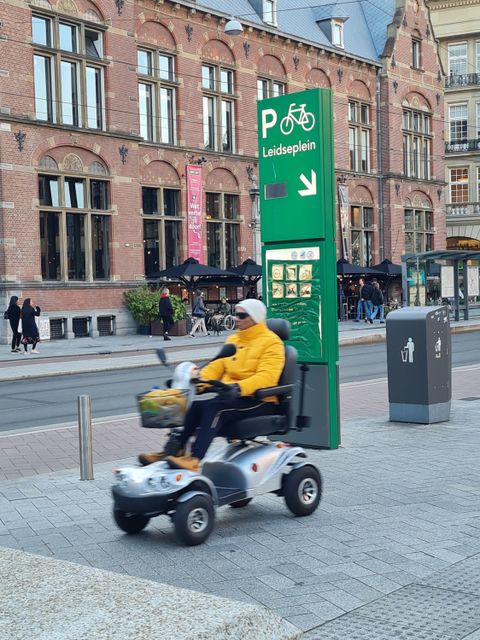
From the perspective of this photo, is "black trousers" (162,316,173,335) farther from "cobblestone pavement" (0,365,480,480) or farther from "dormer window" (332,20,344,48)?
"dormer window" (332,20,344,48)

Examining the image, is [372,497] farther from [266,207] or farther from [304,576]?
[266,207]

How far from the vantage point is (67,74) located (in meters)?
28.2

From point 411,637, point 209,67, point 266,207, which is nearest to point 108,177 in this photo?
point 209,67

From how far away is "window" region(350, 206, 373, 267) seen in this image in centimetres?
4175

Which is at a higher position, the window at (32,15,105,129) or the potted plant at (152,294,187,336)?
the window at (32,15,105,129)

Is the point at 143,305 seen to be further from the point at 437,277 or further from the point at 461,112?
the point at 461,112

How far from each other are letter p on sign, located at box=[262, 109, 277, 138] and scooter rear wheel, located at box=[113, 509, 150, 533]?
490 centimetres

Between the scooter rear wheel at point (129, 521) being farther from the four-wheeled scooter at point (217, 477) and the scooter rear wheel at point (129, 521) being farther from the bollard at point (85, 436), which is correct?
the bollard at point (85, 436)

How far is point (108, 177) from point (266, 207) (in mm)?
20801

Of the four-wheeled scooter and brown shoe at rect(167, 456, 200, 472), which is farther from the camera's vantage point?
brown shoe at rect(167, 456, 200, 472)

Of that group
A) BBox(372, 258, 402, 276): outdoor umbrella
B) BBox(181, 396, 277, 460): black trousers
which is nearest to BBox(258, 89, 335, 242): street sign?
BBox(181, 396, 277, 460): black trousers

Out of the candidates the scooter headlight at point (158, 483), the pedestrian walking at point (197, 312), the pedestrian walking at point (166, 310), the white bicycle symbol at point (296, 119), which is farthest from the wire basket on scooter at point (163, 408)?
the pedestrian walking at point (197, 312)

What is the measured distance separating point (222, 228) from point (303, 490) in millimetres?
28655

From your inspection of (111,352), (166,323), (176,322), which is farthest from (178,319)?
(111,352)
